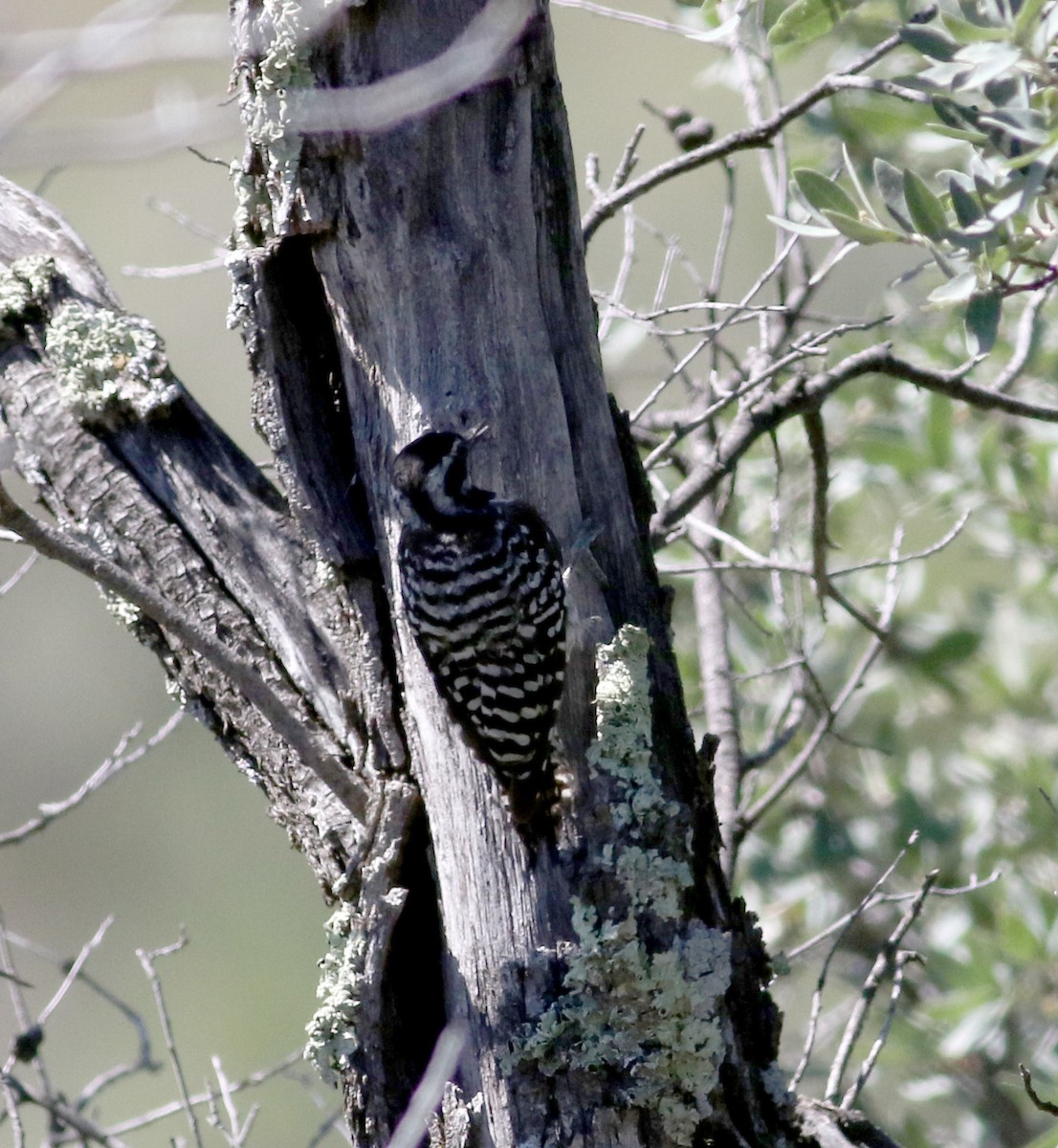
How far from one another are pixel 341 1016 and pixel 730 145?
2.10m

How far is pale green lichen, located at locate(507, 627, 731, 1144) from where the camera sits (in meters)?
2.68

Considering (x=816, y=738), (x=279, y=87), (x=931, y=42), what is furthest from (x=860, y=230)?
(x=816, y=738)

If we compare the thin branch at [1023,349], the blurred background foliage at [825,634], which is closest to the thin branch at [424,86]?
the blurred background foliage at [825,634]

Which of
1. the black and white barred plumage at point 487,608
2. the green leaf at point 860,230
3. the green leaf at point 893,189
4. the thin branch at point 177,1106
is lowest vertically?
the thin branch at point 177,1106

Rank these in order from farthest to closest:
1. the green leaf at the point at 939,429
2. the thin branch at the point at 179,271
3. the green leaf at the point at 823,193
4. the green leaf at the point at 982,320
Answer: the green leaf at the point at 939,429 → the thin branch at the point at 179,271 → the green leaf at the point at 823,193 → the green leaf at the point at 982,320

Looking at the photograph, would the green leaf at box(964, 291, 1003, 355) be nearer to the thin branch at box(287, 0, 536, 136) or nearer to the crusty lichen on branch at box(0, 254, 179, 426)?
the thin branch at box(287, 0, 536, 136)

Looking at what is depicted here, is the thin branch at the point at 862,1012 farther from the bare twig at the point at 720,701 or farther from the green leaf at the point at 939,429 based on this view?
the green leaf at the point at 939,429

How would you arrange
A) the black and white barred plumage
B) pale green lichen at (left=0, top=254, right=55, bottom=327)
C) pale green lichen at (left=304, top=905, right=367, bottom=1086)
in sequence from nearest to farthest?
pale green lichen at (left=304, top=905, right=367, bottom=1086) → the black and white barred plumage → pale green lichen at (left=0, top=254, right=55, bottom=327)

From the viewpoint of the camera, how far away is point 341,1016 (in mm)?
2746

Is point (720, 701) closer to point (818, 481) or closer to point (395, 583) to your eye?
point (818, 481)

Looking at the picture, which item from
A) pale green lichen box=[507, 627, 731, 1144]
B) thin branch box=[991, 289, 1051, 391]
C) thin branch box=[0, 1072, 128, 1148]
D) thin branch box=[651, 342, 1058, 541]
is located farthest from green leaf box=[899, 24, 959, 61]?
thin branch box=[0, 1072, 128, 1148]

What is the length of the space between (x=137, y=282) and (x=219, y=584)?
10.7 m

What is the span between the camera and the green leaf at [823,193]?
263 cm

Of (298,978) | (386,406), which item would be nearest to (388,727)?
(386,406)
